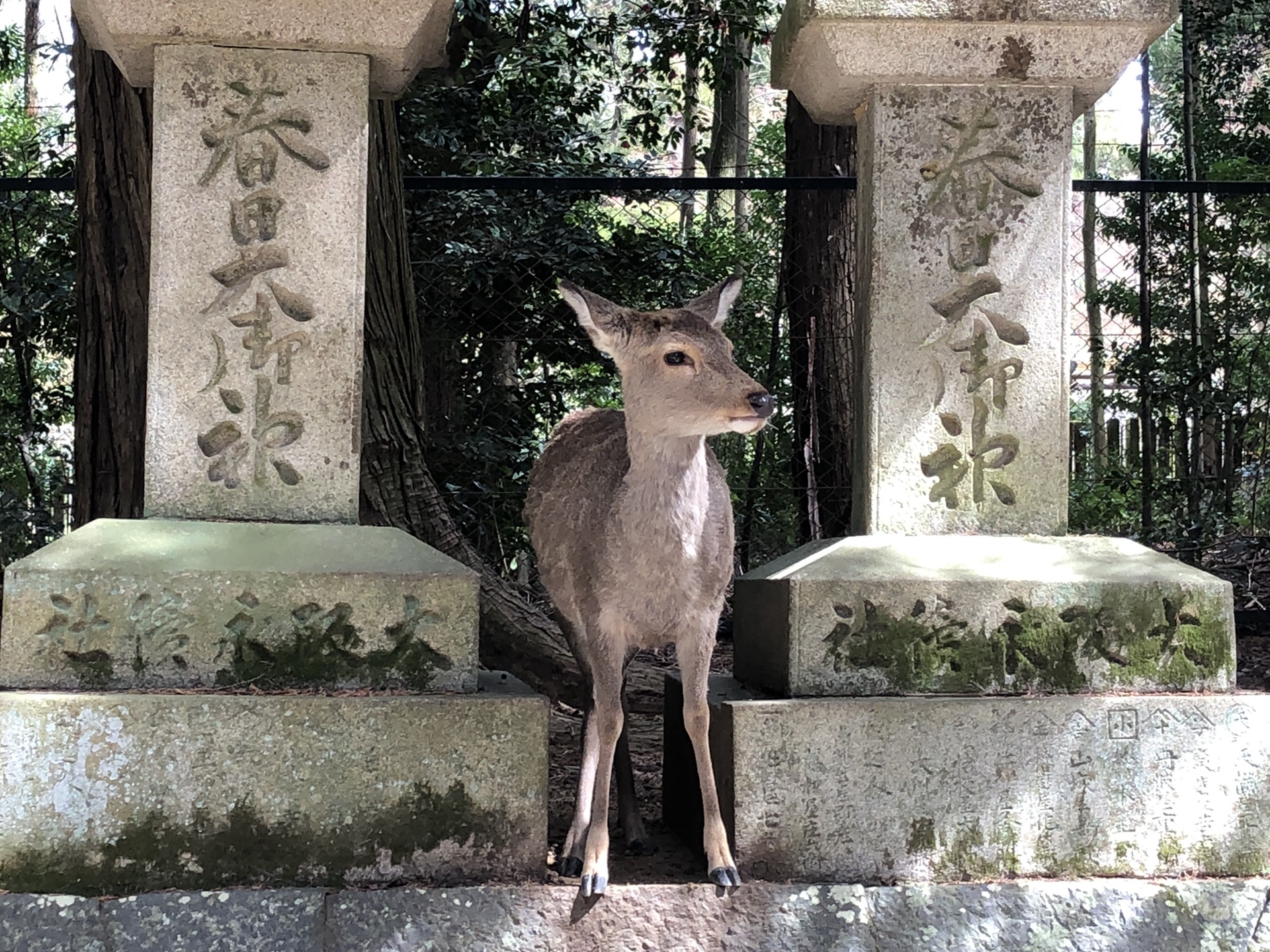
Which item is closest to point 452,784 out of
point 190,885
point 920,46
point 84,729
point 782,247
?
point 190,885

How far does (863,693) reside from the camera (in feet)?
10.6

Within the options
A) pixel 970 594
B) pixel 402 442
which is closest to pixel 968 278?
pixel 970 594

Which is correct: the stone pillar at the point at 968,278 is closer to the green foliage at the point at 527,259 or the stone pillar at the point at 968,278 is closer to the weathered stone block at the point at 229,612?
the weathered stone block at the point at 229,612

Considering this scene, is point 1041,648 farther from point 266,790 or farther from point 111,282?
point 111,282

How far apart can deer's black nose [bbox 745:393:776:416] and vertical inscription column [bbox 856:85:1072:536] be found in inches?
31.7

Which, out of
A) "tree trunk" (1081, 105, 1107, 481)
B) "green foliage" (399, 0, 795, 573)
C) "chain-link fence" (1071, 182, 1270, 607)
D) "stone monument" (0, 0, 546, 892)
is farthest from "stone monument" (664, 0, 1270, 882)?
"chain-link fence" (1071, 182, 1270, 607)

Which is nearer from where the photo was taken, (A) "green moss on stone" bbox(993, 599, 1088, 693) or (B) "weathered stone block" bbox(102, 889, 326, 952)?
(B) "weathered stone block" bbox(102, 889, 326, 952)

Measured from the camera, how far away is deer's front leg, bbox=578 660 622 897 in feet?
9.38

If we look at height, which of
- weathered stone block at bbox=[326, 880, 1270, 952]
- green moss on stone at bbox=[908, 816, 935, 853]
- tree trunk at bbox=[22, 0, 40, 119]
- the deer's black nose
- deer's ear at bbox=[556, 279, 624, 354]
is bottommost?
weathered stone block at bbox=[326, 880, 1270, 952]

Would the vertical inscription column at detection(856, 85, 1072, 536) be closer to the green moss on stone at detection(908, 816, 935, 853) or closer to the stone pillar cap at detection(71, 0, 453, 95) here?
the green moss on stone at detection(908, 816, 935, 853)

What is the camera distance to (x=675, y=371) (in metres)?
2.88

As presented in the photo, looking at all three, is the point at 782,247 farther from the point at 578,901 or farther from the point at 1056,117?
the point at 578,901

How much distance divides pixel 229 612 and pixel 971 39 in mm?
Answer: 2509

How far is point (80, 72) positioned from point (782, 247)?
127 inches
